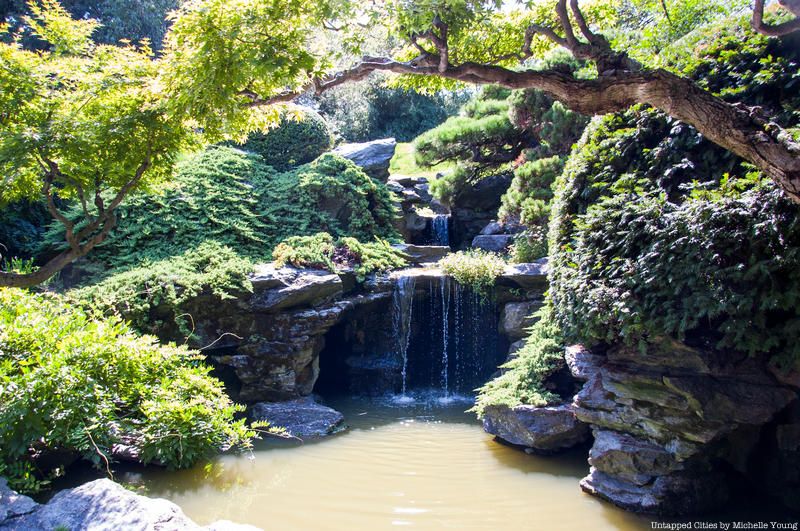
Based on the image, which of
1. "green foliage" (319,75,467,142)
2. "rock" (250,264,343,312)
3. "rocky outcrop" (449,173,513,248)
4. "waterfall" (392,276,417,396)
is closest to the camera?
"rock" (250,264,343,312)

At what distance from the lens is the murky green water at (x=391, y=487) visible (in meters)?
5.76

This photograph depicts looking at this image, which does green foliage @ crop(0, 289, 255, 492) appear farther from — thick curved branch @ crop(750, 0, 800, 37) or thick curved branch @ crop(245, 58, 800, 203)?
thick curved branch @ crop(750, 0, 800, 37)

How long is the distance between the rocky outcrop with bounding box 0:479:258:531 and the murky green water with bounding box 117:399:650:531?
1506 millimetres

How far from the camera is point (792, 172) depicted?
4.01 meters

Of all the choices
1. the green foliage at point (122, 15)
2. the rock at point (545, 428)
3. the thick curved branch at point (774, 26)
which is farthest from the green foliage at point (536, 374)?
the green foliage at point (122, 15)

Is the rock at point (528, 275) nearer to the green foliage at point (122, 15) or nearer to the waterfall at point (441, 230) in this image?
the waterfall at point (441, 230)

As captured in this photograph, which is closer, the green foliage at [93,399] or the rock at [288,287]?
the green foliage at [93,399]

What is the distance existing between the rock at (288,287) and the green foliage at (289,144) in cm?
628

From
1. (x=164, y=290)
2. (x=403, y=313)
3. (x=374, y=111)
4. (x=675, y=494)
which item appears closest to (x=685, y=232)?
(x=675, y=494)

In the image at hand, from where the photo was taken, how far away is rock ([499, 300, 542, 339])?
33.7ft

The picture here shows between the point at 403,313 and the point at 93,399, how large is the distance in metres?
6.88

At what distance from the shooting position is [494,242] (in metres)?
13.3

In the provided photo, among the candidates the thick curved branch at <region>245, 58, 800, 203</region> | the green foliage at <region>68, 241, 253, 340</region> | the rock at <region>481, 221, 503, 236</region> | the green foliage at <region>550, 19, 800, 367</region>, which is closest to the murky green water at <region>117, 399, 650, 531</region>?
the green foliage at <region>550, 19, 800, 367</region>

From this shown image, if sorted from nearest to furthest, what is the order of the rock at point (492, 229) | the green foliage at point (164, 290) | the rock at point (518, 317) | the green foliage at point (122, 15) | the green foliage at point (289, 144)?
the green foliage at point (164, 290) → the rock at point (518, 317) → the rock at point (492, 229) → the green foliage at point (289, 144) → the green foliage at point (122, 15)
